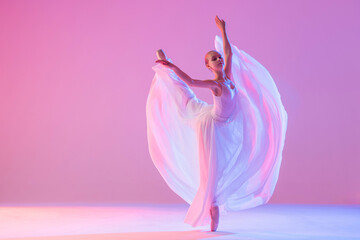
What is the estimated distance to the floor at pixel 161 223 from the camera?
286 cm

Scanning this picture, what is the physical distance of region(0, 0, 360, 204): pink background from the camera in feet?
18.0

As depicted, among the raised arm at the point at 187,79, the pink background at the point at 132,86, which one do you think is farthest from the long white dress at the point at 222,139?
the pink background at the point at 132,86

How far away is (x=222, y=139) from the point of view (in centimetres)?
308

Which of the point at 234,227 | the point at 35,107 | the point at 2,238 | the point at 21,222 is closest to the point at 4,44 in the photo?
the point at 35,107

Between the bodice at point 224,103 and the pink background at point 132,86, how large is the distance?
2540mm

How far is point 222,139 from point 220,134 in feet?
0.12

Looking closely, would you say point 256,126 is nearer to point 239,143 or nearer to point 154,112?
point 239,143

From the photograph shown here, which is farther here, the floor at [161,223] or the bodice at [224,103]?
the bodice at [224,103]

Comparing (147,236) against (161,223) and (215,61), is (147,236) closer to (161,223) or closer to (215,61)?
(161,223)

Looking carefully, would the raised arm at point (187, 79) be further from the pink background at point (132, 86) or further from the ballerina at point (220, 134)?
the pink background at point (132, 86)

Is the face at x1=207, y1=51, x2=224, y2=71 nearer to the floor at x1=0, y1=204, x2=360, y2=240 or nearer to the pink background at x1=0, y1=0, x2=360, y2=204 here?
the floor at x1=0, y1=204, x2=360, y2=240

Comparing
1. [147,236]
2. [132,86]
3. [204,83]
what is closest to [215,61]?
A: [204,83]

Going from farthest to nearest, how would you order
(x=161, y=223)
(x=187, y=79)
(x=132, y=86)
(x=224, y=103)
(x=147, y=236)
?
(x=132, y=86) → (x=161, y=223) → (x=224, y=103) → (x=187, y=79) → (x=147, y=236)

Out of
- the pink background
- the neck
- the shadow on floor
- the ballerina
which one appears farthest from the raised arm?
the pink background
